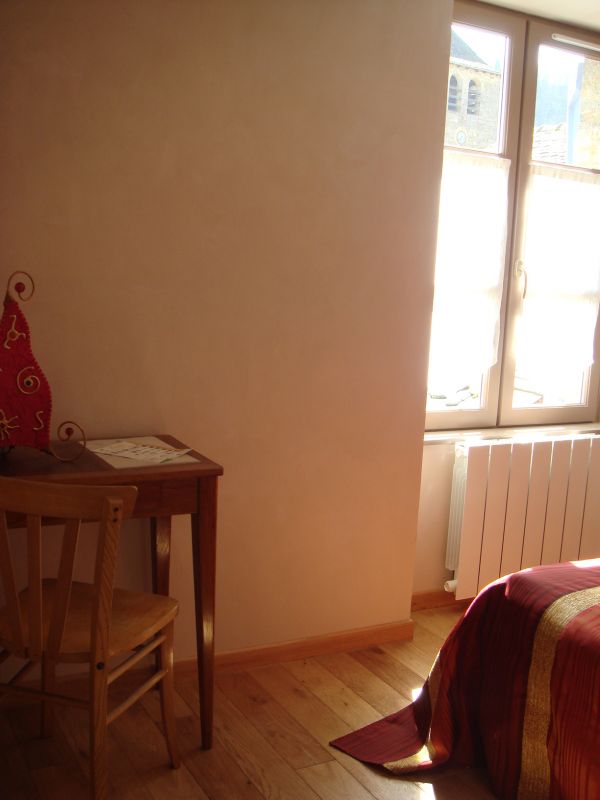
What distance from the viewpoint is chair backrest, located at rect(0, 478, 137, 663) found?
5.35 feet

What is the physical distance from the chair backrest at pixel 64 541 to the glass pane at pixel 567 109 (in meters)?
2.53

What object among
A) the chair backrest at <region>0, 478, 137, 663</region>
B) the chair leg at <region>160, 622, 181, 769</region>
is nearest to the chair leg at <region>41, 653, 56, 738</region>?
the chair backrest at <region>0, 478, 137, 663</region>

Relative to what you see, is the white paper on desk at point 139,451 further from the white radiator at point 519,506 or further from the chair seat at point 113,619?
the white radiator at point 519,506

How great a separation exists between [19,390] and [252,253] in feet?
2.90

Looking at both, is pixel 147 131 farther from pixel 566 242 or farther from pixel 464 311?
pixel 566 242

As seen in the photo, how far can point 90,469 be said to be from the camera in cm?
200

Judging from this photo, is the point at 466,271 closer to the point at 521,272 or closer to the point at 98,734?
the point at 521,272

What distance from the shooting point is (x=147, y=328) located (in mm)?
2418

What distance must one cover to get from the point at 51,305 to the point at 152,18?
868 millimetres

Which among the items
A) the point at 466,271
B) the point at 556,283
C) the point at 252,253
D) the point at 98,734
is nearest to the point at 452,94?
the point at 466,271

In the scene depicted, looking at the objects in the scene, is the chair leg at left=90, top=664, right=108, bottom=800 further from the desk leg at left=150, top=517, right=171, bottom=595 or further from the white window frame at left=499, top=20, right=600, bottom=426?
the white window frame at left=499, top=20, right=600, bottom=426

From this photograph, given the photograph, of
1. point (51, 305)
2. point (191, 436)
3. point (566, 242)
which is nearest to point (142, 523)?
point (191, 436)

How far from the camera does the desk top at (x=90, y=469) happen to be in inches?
76.7

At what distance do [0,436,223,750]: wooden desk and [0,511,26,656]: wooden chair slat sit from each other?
237mm
